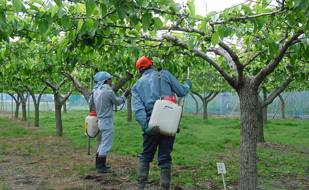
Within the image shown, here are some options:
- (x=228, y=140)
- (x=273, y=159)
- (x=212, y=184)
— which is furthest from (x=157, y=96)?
(x=228, y=140)

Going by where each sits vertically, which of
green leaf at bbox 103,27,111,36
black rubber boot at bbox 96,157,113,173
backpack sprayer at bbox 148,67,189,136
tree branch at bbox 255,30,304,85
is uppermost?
green leaf at bbox 103,27,111,36

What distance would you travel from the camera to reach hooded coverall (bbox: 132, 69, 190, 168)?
362cm

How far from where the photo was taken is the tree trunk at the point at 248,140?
4020 mm

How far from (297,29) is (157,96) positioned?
5.84 ft

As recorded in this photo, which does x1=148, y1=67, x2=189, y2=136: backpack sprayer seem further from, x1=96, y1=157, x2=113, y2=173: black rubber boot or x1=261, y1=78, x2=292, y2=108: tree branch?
x1=261, y1=78, x2=292, y2=108: tree branch

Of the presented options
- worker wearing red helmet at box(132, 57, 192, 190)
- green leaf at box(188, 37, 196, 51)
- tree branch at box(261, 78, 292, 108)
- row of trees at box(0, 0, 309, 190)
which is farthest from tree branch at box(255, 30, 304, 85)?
tree branch at box(261, 78, 292, 108)

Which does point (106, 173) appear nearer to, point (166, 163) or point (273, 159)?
point (166, 163)

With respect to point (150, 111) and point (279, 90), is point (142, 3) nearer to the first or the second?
point (150, 111)

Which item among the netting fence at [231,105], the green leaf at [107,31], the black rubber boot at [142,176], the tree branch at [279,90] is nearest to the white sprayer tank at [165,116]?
the black rubber boot at [142,176]

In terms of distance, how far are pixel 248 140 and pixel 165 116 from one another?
140cm

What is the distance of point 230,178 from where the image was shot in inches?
204

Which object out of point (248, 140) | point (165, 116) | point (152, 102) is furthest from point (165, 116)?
point (248, 140)

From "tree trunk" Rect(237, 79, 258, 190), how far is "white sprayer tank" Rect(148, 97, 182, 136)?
119 centimetres

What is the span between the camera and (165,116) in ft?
11.1
